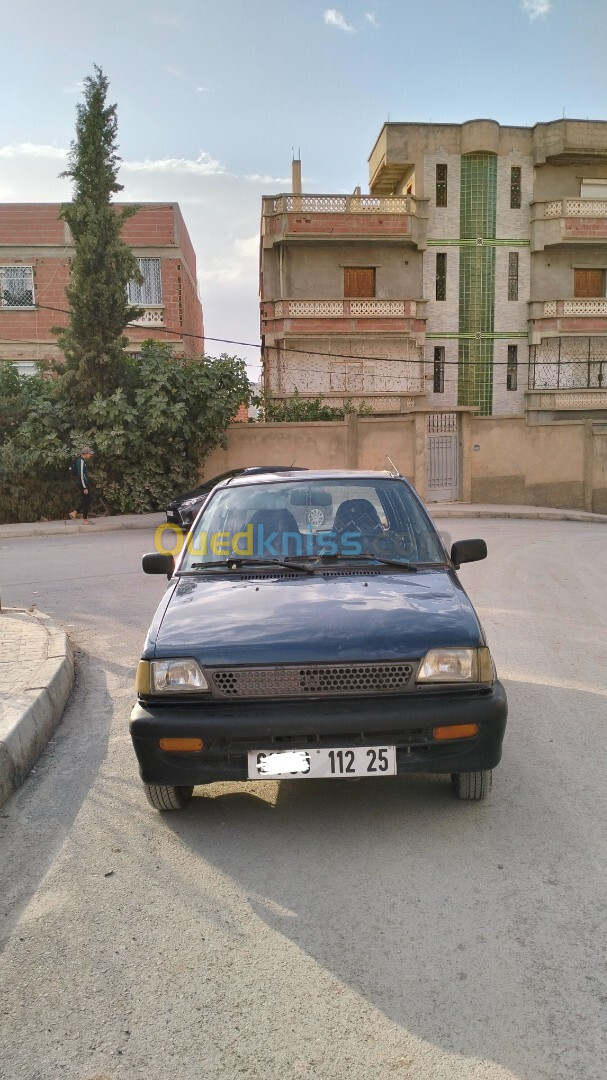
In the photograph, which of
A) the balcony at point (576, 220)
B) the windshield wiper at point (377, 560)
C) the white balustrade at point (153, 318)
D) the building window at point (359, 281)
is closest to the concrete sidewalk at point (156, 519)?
the white balustrade at point (153, 318)

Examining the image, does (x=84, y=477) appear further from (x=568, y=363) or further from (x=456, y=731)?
(x=568, y=363)

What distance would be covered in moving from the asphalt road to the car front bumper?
1.11 feet

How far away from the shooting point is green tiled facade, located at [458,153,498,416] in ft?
108

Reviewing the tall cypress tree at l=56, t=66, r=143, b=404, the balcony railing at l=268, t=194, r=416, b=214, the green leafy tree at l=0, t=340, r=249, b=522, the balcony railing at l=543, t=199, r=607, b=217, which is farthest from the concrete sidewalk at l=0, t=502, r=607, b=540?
the balcony railing at l=543, t=199, r=607, b=217

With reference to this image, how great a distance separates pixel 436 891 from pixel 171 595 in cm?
188

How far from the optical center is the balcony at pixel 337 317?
30859mm

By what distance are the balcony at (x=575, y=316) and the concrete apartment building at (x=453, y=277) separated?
0.05 m

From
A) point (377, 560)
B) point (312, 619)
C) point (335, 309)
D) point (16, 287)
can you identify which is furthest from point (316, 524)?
point (335, 309)

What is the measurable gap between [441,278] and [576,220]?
5.55 meters

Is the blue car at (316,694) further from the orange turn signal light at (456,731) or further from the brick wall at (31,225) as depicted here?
the brick wall at (31,225)

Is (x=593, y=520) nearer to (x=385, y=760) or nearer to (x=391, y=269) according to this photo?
(x=391, y=269)

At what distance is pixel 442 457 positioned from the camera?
2477cm

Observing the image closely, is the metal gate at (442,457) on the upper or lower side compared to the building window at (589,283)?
lower

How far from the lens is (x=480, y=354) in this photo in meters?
33.6
